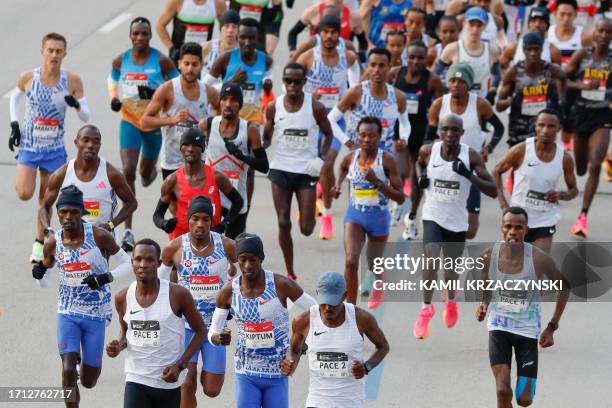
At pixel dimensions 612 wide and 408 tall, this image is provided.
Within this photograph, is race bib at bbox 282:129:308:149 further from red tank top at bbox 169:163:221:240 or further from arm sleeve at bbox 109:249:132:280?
arm sleeve at bbox 109:249:132:280

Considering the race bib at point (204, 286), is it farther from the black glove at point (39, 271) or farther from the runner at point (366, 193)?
the runner at point (366, 193)

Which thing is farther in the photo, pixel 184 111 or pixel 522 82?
pixel 522 82

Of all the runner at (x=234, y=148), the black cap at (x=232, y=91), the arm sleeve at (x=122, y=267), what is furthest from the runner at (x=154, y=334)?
the black cap at (x=232, y=91)

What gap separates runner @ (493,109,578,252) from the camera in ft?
44.2

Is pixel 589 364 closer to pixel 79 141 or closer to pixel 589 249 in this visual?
pixel 589 249

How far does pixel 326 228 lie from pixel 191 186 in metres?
3.37

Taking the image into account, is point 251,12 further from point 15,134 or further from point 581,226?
point 581,226

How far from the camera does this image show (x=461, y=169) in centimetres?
1319

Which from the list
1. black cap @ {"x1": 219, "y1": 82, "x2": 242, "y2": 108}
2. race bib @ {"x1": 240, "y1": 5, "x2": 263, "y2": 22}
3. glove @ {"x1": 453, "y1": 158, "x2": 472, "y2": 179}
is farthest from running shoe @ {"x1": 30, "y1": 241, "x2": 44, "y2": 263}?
race bib @ {"x1": 240, "y1": 5, "x2": 263, "y2": 22}

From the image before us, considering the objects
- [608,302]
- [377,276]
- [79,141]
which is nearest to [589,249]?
[608,302]

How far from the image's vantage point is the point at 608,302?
14484mm

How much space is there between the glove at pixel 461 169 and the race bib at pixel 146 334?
3790 millimetres

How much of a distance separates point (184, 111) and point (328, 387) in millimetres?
5004

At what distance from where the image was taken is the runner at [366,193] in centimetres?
1343
